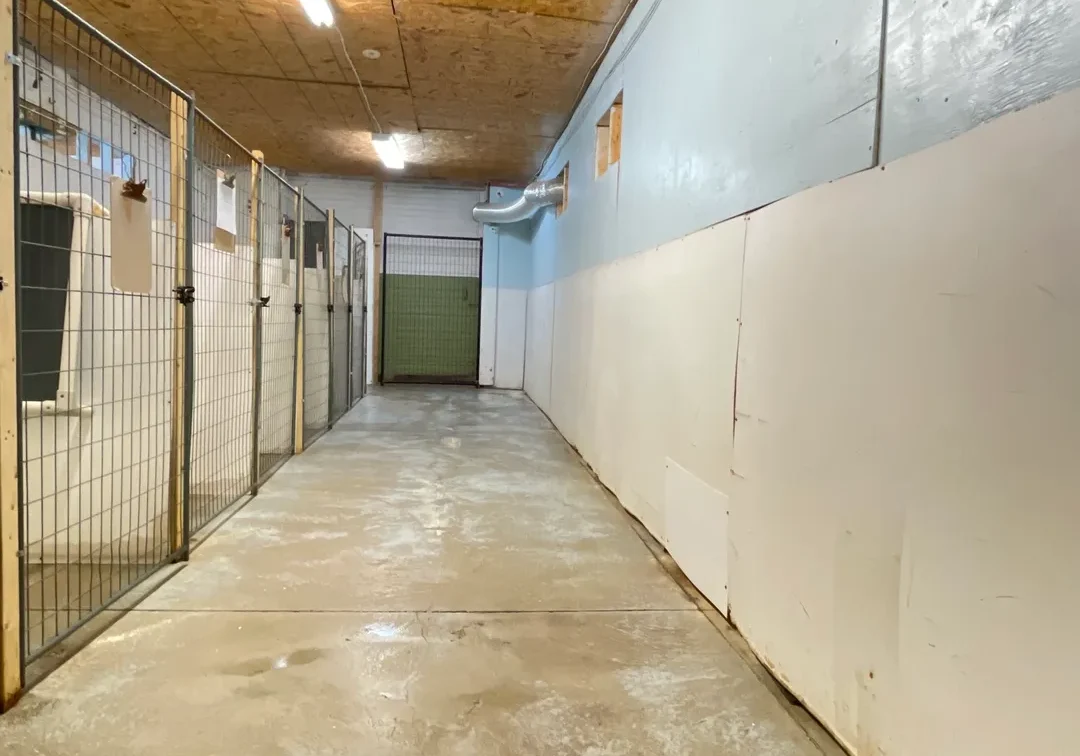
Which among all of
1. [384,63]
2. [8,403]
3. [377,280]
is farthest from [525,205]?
[8,403]

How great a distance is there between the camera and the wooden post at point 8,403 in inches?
63.0

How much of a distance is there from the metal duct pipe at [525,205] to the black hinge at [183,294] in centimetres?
438

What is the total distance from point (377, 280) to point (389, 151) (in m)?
2.52

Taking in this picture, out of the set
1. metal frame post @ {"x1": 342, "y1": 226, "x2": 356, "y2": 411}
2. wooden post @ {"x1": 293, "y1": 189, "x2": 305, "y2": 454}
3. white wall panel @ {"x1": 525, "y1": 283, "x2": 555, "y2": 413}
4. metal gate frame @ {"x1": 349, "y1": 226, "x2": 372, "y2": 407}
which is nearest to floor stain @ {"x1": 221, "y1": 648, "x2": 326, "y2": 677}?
wooden post @ {"x1": 293, "y1": 189, "x2": 305, "y2": 454}

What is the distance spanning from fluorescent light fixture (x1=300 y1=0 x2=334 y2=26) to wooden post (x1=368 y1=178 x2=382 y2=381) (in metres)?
5.35

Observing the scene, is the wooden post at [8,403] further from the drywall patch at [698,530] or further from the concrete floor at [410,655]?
the drywall patch at [698,530]

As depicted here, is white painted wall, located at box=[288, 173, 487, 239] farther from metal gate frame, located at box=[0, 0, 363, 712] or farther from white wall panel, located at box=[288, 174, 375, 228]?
metal gate frame, located at box=[0, 0, 363, 712]

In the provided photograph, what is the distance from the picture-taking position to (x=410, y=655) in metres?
2.04

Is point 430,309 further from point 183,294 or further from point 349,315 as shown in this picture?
point 183,294

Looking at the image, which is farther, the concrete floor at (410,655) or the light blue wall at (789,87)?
the concrete floor at (410,655)

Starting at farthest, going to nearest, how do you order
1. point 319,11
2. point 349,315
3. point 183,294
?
point 349,315 → point 319,11 → point 183,294

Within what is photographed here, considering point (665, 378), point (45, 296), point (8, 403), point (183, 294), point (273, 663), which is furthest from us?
point (665, 378)

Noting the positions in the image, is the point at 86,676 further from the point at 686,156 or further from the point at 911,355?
the point at 686,156

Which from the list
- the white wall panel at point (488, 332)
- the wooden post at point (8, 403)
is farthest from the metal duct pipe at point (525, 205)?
the wooden post at point (8, 403)
